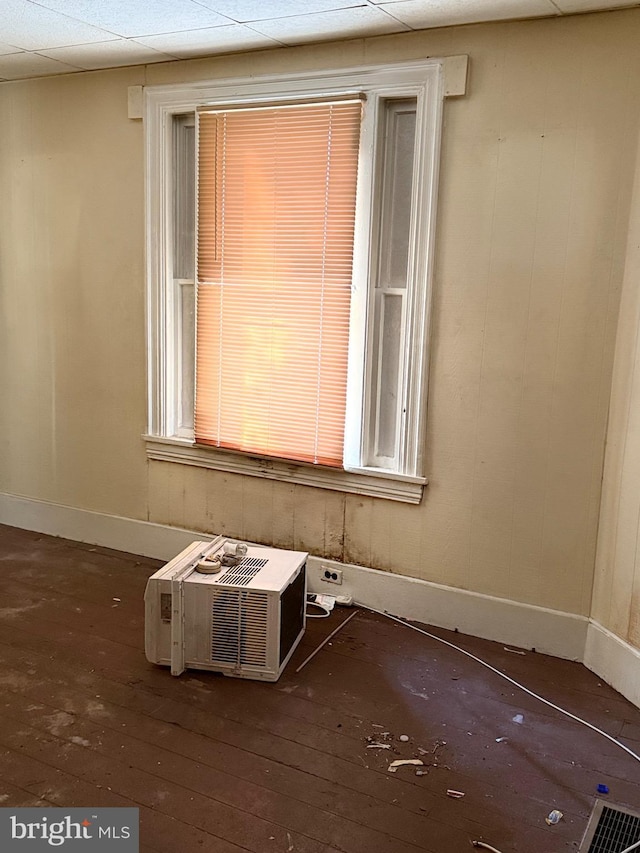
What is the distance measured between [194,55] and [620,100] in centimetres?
202

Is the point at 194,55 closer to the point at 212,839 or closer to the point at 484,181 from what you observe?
the point at 484,181

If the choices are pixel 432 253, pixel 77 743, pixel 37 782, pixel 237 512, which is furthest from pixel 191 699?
pixel 432 253

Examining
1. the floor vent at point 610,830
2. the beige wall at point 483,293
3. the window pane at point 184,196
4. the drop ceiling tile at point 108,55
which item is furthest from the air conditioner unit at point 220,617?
the drop ceiling tile at point 108,55

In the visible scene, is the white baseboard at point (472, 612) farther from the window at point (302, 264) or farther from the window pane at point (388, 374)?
the window pane at point (388, 374)

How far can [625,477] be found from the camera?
112 inches

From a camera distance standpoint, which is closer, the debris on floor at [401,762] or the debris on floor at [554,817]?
the debris on floor at [554,817]

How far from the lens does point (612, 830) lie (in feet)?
7.00

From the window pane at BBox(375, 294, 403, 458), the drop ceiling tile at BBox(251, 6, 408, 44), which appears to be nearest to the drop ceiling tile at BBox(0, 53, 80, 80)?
the drop ceiling tile at BBox(251, 6, 408, 44)

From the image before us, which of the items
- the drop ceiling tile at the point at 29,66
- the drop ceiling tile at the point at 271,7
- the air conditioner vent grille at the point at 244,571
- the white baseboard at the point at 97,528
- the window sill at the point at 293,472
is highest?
the drop ceiling tile at the point at 29,66

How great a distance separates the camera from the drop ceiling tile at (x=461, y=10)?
2.74 meters

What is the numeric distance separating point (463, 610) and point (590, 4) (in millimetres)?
2487

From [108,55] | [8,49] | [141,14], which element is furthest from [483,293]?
[8,49]

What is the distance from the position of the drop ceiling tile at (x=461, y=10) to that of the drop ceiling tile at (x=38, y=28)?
1344 millimetres

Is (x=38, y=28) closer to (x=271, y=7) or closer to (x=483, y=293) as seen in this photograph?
(x=271, y=7)
